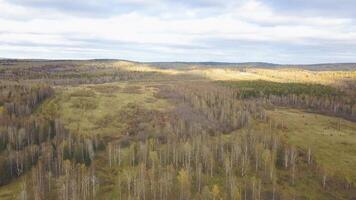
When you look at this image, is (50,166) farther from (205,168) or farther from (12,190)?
(205,168)

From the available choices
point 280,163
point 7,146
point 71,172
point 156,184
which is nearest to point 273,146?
point 280,163

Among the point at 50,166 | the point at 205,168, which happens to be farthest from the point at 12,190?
the point at 205,168

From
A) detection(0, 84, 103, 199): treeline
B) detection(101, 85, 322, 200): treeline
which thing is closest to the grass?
detection(0, 84, 103, 199): treeline

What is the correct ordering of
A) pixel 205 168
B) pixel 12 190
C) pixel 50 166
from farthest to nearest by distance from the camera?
pixel 50 166 → pixel 205 168 → pixel 12 190

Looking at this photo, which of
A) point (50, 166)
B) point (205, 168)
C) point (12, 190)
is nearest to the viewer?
point (12, 190)

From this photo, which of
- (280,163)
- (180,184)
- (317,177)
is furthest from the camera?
(280,163)

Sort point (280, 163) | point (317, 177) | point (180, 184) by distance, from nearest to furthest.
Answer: point (180, 184), point (317, 177), point (280, 163)

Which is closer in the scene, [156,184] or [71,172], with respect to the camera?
[156,184]

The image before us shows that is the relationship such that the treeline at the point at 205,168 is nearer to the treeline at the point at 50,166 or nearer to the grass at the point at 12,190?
the treeline at the point at 50,166

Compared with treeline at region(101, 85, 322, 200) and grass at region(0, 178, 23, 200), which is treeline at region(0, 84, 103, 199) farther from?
treeline at region(101, 85, 322, 200)

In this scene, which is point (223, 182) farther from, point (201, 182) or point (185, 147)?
point (185, 147)

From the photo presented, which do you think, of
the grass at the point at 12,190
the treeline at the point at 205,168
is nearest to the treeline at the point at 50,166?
the grass at the point at 12,190
